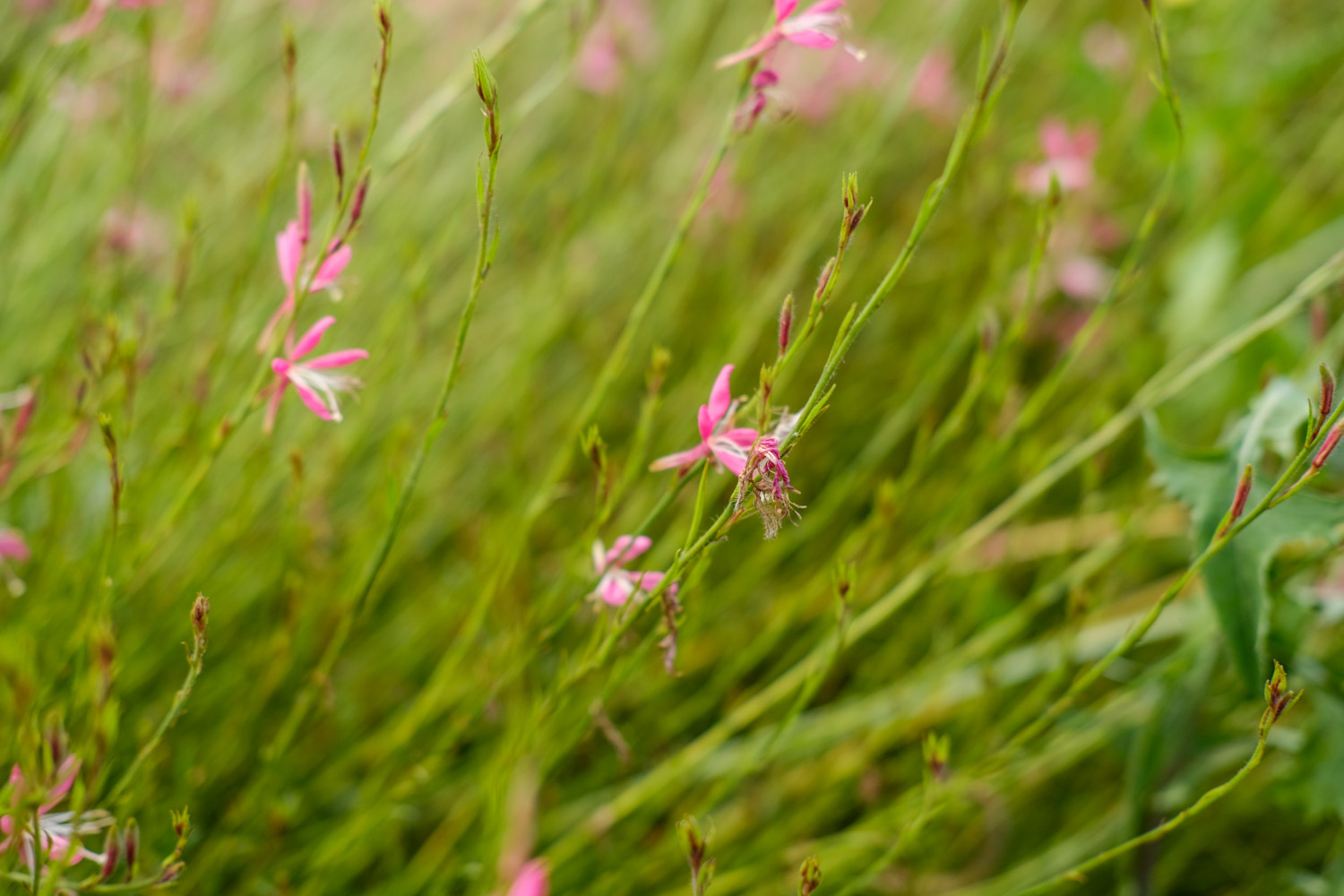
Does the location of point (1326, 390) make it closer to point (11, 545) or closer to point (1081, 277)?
point (11, 545)

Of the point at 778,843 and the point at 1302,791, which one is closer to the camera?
the point at 1302,791

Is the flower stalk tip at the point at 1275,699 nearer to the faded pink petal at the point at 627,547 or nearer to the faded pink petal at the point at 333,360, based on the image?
the faded pink petal at the point at 627,547

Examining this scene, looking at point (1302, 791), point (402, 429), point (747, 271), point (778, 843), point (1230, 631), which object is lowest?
point (778, 843)

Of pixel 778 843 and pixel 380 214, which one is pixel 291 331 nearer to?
pixel 778 843

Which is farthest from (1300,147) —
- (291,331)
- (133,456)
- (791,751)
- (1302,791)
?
(133,456)

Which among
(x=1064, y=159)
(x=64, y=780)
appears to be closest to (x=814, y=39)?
(x=64, y=780)
